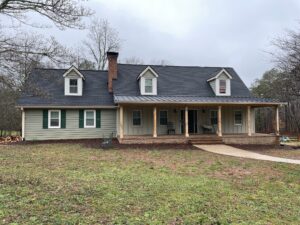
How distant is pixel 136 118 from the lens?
2011cm

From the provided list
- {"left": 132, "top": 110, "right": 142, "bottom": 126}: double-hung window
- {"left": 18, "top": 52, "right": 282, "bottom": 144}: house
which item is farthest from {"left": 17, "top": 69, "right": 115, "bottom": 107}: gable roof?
{"left": 132, "top": 110, "right": 142, "bottom": 126}: double-hung window

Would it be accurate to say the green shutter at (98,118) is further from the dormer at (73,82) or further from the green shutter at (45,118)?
the green shutter at (45,118)

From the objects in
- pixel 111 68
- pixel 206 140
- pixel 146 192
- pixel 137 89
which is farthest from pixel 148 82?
pixel 146 192

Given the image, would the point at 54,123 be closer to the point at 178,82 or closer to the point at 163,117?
the point at 163,117

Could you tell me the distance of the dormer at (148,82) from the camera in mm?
20156

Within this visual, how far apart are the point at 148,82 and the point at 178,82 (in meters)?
2.91

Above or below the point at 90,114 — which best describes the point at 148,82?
above

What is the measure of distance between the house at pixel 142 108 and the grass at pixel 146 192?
770cm

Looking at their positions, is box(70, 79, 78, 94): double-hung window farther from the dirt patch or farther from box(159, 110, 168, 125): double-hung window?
the dirt patch

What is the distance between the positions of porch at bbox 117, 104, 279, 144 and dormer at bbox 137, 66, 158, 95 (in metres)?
1.16

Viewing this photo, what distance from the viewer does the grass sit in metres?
4.92

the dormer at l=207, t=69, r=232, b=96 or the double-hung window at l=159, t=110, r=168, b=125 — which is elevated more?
the dormer at l=207, t=69, r=232, b=96

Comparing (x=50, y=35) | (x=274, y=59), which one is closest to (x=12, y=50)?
(x=50, y=35)

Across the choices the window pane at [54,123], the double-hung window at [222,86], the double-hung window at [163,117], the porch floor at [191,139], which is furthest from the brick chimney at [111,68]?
the double-hung window at [222,86]
